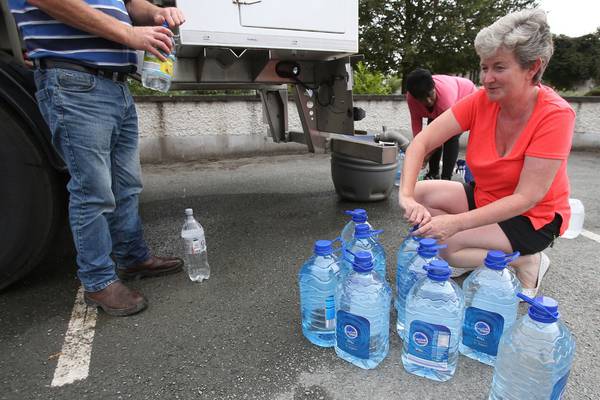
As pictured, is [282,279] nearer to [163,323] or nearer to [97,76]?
[163,323]

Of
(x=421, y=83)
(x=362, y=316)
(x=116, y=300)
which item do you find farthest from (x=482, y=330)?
(x=421, y=83)

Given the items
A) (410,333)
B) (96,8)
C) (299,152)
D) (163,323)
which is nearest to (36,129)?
(96,8)

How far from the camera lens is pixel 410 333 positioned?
1549mm

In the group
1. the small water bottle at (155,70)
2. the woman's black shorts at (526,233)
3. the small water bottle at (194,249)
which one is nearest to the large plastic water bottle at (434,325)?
the woman's black shorts at (526,233)

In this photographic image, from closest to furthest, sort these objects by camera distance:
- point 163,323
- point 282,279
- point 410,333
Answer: point 410,333
point 163,323
point 282,279

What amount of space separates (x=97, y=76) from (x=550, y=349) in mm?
2205

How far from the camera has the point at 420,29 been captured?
557 inches

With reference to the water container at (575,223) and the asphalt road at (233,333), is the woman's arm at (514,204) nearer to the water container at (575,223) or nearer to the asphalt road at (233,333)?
the asphalt road at (233,333)

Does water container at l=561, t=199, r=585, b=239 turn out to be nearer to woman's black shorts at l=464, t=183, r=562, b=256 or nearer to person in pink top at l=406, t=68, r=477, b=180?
person in pink top at l=406, t=68, r=477, b=180

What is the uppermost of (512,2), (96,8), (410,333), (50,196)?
(512,2)

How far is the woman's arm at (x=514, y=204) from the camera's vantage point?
171cm

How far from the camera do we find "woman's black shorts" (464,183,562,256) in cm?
192

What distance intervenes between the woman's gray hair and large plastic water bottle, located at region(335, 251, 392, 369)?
1.08 m

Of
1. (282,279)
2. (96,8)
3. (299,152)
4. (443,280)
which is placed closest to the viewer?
(443,280)
